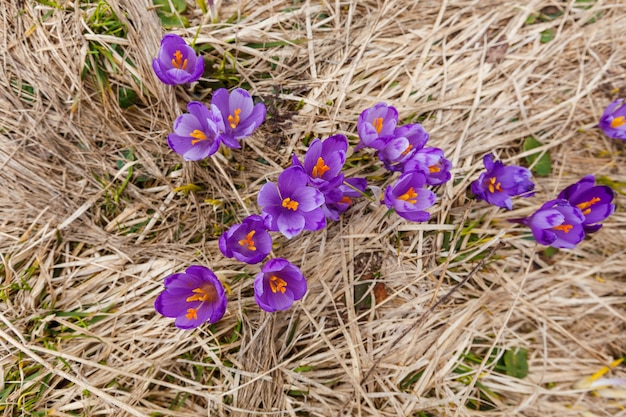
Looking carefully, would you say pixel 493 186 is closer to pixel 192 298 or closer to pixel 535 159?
pixel 535 159

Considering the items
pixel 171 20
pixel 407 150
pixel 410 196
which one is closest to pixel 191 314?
pixel 410 196

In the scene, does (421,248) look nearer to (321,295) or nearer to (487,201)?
(487,201)

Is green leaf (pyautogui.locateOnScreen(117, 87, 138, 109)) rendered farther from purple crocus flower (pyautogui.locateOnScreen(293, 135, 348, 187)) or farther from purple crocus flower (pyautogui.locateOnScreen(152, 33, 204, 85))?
purple crocus flower (pyautogui.locateOnScreen(293, 135, 348, 187))

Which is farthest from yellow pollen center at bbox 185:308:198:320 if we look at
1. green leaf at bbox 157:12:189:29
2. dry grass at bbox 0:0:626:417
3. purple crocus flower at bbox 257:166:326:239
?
green leaf at bbox 157:12:189:29

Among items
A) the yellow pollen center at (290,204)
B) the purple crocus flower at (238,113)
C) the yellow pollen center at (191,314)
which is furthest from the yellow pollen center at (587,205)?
the yellow pollen center at (191,314)

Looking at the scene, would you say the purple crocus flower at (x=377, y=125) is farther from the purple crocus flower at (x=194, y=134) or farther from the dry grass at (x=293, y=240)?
the purple crocus flower at (x=194, y=134)

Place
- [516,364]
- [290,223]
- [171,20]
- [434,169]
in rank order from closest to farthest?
[290,223] < [434,169] < [171,20] < [516,364]
